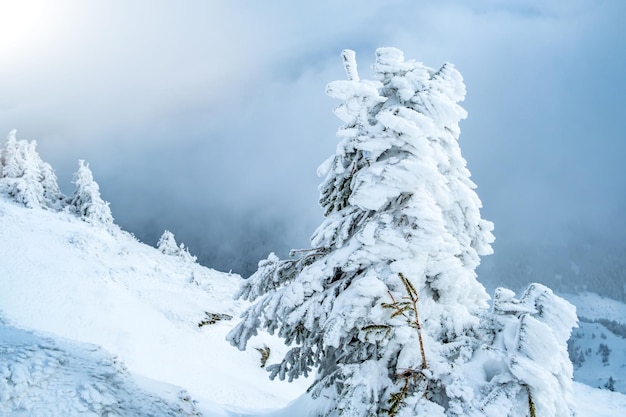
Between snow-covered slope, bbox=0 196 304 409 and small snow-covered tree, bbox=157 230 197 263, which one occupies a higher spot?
small snow-covered tree, bbox=157 230 197 263

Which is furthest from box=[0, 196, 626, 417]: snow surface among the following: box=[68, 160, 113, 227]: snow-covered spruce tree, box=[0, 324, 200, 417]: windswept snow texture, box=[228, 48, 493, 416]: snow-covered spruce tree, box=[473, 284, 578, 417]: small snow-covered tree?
box=[68, 160, 113, 227]: snow-covered spruce tree

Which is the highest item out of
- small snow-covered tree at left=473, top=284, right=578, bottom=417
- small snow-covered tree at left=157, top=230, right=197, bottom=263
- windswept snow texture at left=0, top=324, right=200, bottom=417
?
small snow-covered tree at left=157, top=230, right=197, bottom=263

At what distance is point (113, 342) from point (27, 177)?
115 feet

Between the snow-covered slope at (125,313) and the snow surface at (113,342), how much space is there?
6cm

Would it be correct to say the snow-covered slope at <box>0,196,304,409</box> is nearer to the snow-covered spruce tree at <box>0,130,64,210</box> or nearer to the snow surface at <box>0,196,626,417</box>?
the snow surface at <box>0,196,626,417</box>

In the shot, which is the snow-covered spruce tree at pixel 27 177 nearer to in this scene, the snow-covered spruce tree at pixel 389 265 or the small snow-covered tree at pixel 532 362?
the snow-covered spruce tree at pixel 389 265

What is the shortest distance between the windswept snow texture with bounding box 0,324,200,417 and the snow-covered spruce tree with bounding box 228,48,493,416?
210cm

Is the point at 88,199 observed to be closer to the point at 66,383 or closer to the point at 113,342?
the point at 113,342

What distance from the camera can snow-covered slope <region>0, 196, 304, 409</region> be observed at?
45.8 ft

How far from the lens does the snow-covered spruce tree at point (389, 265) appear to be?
5.75 m

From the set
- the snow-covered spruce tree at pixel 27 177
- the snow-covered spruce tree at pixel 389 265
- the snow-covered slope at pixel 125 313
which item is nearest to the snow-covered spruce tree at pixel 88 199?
the snow-covered spruce tree at pixel 27 177

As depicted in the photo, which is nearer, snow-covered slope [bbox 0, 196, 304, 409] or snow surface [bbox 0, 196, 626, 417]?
snow surface [bbox 0, 196, 626, 417]

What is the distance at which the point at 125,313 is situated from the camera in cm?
1712

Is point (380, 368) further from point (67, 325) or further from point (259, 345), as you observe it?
point (259, 345)
